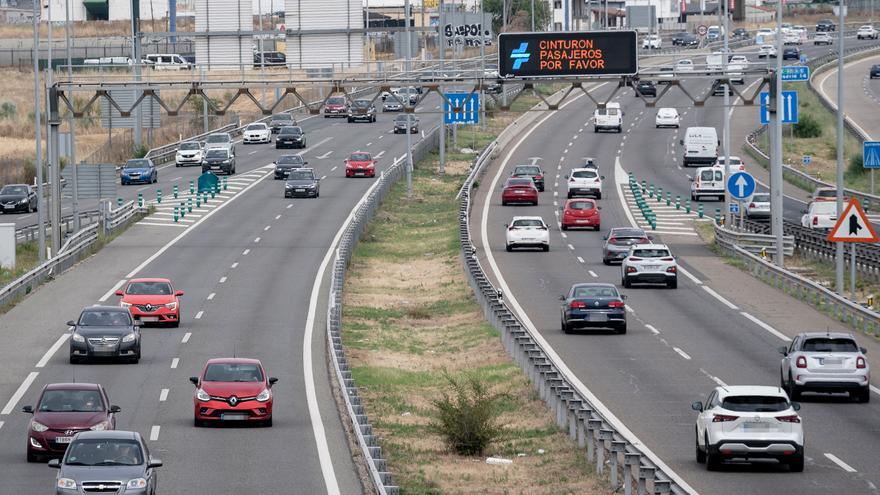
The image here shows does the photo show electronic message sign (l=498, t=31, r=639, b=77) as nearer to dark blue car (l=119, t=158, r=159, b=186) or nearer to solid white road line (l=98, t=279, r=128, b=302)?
solid white road line (l=98, t=279, r=128, b=302)

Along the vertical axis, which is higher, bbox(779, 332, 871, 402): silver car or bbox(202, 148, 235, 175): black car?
bbox(202, 148, 235, 175): black car

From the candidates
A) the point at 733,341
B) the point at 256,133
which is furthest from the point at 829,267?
the point at 256,133

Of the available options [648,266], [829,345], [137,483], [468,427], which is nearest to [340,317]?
[648,266]

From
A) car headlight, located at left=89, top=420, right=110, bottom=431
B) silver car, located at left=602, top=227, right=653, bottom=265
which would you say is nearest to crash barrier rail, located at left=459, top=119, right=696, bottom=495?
car headlight, located at left=89, top=420, right=110, bottom=431

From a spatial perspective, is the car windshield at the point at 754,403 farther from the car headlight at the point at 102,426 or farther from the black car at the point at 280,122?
the black car at the point at 280,122

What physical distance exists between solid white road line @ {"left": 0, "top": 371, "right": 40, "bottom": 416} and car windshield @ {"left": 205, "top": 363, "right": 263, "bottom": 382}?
14.7ft

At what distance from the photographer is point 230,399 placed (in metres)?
29.7

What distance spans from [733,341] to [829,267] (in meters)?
19.2

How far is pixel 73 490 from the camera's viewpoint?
2072 centimetres

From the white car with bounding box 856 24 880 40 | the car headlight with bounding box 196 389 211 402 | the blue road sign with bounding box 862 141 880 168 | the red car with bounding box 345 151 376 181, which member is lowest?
the car headlight with bounding box 196 389 211 402

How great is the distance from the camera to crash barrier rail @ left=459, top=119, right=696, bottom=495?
Answer: 2106 centimetres

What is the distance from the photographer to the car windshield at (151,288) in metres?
44.9

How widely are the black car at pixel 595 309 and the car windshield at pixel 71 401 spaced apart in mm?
18038

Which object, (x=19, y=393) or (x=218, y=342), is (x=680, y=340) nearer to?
(x=218, y=342)
